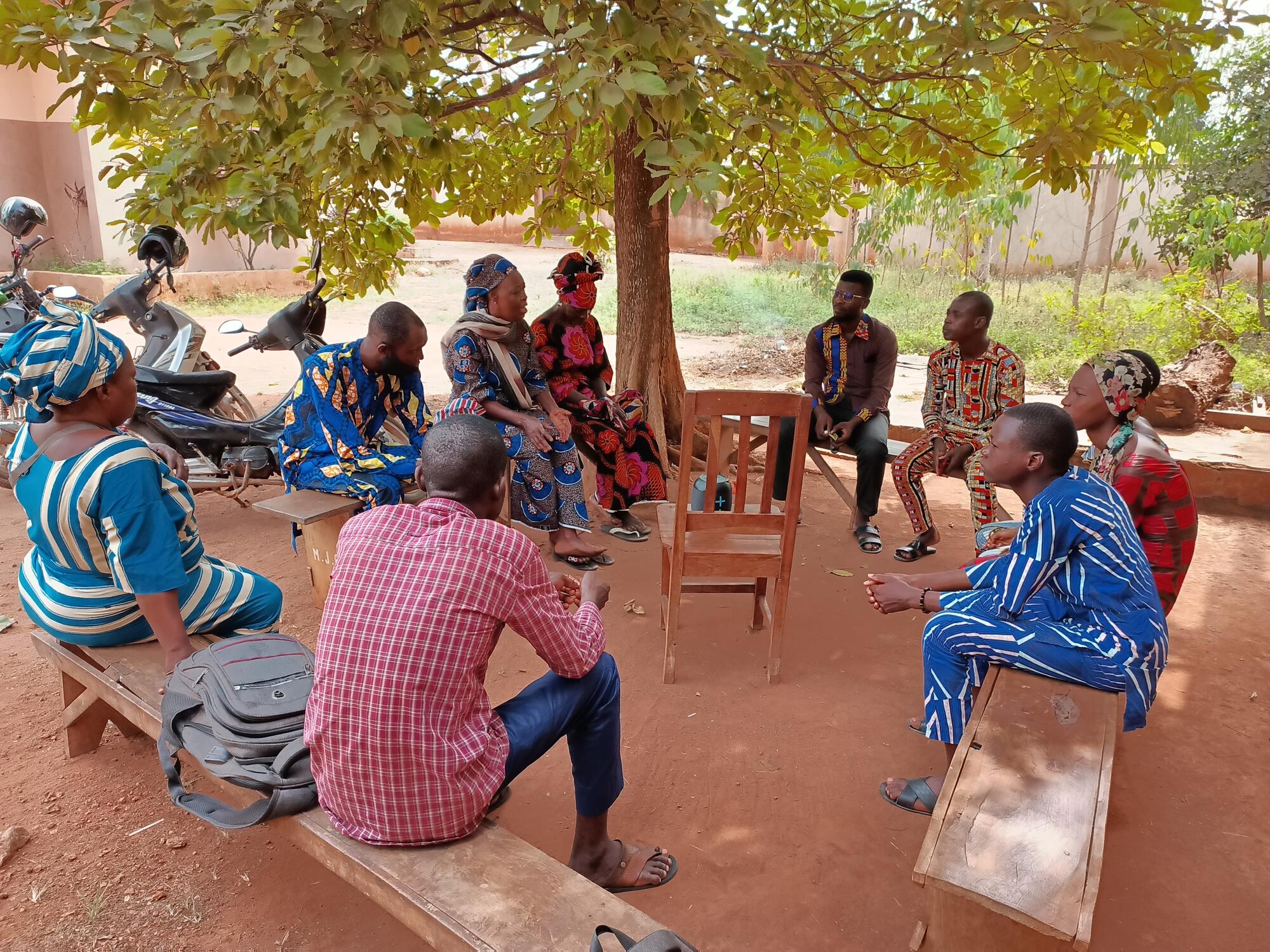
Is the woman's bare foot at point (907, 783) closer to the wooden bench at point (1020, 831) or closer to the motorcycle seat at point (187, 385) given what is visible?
the wooden bench at point (1020, 831)

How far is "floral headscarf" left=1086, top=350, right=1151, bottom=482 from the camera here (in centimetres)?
290

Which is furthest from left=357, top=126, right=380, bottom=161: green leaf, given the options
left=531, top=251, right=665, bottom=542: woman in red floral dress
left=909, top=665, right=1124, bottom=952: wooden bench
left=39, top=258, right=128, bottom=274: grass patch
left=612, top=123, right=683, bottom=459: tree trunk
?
left=39, top=258, right=128, bottom=274: grass patch

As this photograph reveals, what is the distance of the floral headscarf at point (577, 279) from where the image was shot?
4.82m

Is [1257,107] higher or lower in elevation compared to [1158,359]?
higher

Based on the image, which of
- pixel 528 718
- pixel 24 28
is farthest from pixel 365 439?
pixel 528 718

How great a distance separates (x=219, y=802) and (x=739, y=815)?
5.03 ft

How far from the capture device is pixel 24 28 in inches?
106

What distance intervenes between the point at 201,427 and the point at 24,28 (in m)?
2.52

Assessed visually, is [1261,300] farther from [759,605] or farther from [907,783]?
[907,783]

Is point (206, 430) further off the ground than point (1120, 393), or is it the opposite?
point (1120, 393)

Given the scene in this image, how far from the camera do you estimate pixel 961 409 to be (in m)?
4.78

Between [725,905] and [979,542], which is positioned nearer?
[725,905]

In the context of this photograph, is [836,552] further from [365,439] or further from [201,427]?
[201,427]

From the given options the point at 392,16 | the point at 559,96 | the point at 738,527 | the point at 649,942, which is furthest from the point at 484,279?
the point at 649,942
